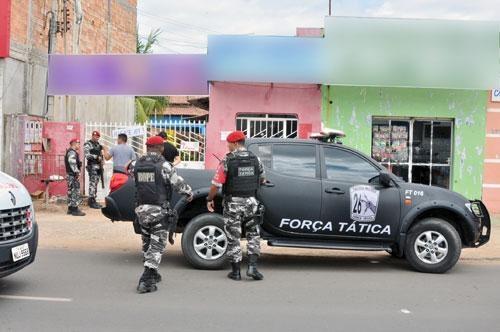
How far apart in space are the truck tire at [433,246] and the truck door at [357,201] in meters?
0.29

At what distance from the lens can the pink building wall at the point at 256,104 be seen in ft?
45.6

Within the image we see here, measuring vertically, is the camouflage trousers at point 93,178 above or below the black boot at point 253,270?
above

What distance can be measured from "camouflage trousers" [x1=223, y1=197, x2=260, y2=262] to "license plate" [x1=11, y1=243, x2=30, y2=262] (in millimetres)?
Result: 2267

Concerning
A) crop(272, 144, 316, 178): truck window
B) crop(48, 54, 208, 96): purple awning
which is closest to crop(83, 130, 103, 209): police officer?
crop(48, 54, 208, 96): purple awning

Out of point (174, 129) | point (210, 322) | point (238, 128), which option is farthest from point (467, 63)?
point (210, 322)

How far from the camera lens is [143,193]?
255 inches

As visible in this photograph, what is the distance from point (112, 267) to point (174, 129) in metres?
6.58

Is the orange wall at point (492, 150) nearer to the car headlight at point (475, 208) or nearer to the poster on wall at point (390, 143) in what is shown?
the poster on wall at point (390, 143)

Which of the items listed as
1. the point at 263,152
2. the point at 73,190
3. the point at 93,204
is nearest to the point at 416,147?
the point at 263,152

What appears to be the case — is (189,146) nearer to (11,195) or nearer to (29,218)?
(29,218)

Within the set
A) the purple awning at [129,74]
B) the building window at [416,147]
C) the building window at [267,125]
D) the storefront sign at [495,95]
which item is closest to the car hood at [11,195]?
the purple awning at [129,74]

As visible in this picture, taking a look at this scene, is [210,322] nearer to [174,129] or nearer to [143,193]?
[143,193]

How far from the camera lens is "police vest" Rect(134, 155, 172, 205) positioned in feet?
21.2

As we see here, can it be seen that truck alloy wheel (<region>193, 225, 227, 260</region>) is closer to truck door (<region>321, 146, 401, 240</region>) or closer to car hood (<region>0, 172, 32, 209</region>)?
truck door (<region>321, 146, 401, 240</region>)
